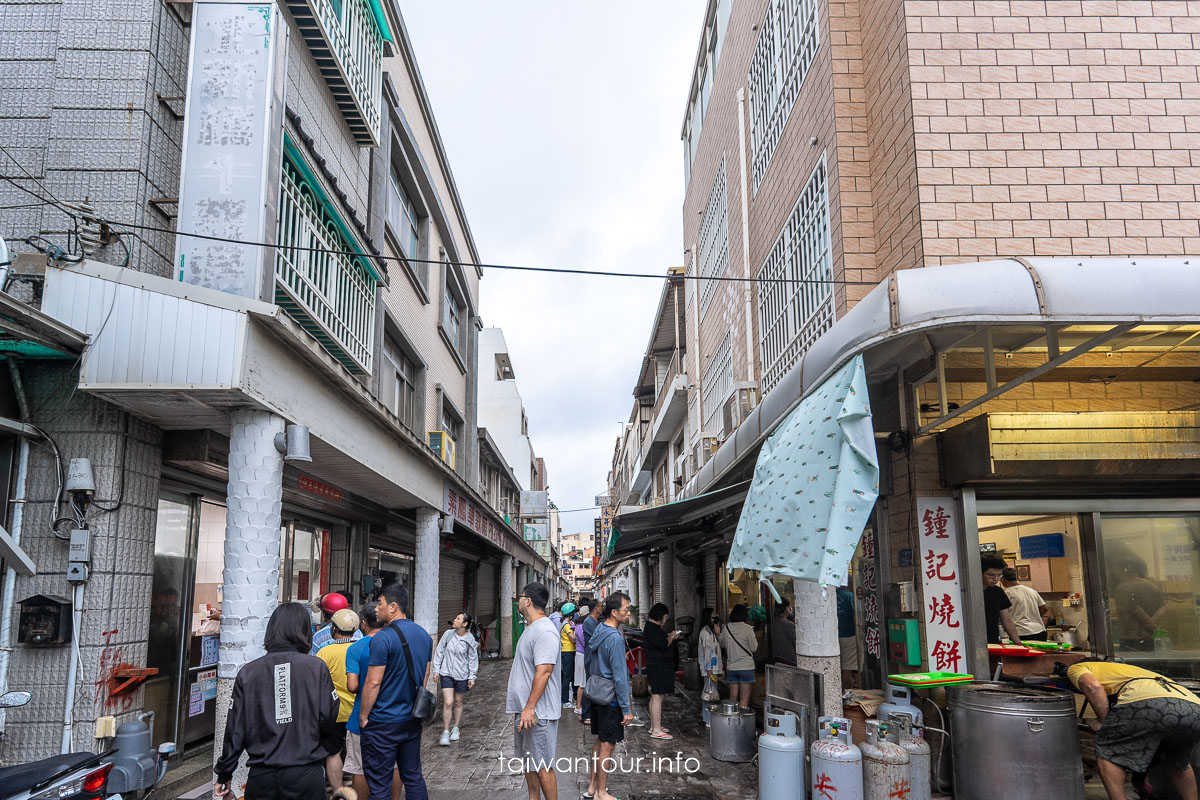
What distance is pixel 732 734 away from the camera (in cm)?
891

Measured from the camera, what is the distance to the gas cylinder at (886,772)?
642cm

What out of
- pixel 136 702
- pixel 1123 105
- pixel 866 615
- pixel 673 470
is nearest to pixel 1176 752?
pixel 866 615

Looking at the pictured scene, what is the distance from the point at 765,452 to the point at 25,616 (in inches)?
233

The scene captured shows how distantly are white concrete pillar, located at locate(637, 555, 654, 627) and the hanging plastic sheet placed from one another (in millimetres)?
26177

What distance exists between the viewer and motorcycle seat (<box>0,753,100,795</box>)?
4.24 metres

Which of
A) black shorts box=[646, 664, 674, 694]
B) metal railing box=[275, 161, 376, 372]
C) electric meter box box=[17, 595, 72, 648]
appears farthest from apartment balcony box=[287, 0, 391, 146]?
black shorts box=[646, 664, 674, 694]

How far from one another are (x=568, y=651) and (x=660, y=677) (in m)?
2.03

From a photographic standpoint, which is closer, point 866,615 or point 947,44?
point 947,44

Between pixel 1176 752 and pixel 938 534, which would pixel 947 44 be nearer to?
pixel 938 534

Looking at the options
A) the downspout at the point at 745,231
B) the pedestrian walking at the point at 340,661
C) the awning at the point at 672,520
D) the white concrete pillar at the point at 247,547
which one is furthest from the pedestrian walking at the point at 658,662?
the white concrete pillar at the point at 247,547

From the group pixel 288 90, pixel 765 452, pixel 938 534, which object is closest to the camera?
pixel 765 452

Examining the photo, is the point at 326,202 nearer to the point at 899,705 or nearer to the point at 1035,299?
the point at 1035,299

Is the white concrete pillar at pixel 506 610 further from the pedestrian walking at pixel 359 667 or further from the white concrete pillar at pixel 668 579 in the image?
the pedestrian walking at pixel 359 667

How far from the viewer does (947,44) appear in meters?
7.82
